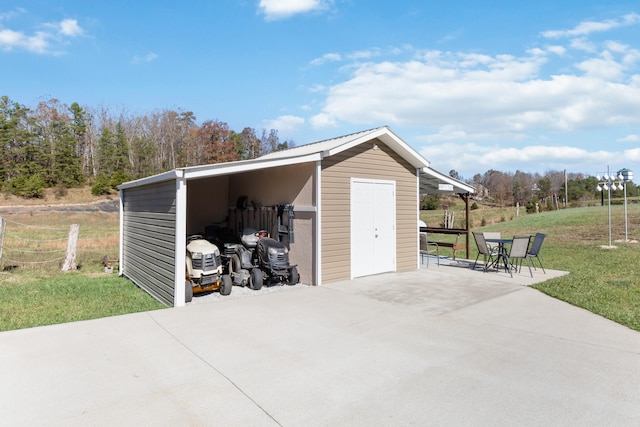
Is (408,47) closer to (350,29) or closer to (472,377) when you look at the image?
(350,29)

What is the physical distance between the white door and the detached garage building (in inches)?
0.9

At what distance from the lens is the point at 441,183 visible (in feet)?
34.1

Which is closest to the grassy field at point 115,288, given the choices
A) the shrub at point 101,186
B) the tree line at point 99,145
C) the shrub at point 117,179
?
the shrub at point 117,179

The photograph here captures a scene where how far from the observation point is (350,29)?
10.7m

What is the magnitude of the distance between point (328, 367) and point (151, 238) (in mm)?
4824

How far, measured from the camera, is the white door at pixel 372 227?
26.2 feet

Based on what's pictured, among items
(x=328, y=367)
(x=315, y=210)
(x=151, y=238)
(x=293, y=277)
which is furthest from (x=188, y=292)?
(x=328, y=367)

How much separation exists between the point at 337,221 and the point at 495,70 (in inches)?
312

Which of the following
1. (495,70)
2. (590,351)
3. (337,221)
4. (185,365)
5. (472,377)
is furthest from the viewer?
(495,70)

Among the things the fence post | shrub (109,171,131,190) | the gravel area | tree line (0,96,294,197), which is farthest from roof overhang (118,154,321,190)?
tree line (0,96,294,197)

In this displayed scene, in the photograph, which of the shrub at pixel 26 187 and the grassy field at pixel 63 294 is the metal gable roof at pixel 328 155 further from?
the shrub at pixel 26 187

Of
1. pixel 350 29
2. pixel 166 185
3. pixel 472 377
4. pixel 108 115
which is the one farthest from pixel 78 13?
pixel 108 115

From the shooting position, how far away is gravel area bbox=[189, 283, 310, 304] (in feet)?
20.6

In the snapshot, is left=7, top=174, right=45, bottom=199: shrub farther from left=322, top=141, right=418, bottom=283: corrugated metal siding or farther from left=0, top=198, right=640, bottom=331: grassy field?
left=322, top=141, right=418, bottom=283: corrugated metal siding
